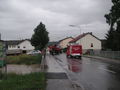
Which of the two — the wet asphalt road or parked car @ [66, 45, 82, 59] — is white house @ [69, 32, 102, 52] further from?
the wet asphalt road

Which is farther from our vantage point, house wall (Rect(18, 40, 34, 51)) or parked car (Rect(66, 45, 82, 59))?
house wall (Rect(18, 40, 34, 51))

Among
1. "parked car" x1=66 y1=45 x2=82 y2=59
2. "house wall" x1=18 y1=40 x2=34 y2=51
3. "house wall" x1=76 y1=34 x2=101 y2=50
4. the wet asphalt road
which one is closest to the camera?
the wet asphalt road

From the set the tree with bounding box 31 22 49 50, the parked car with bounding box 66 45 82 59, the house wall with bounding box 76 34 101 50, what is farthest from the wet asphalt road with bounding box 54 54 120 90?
the tree with bounding box 31 22 49 50

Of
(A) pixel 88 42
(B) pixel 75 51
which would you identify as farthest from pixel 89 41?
(B) pixel 75 51

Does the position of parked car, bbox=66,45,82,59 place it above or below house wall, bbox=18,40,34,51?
below

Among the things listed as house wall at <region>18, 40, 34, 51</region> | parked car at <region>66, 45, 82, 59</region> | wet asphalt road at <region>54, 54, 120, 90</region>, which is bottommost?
wet asphalt road at <region>54, 54, 120, 90</region>

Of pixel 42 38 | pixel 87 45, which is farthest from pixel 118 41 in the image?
pixel 42 38

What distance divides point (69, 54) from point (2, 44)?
39090 millimetres

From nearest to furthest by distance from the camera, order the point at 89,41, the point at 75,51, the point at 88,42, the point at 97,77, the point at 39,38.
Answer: the point at 97,77 < the point at 75,51 < the point at 88,42 < the point at 89,41 < the point at 39,38

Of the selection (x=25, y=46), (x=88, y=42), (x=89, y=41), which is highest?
(x=89, y=41)

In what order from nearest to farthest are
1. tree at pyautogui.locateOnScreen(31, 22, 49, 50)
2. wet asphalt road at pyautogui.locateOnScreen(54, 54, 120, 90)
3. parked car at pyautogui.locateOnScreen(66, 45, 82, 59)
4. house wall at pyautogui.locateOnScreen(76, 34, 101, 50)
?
wet asphalt road at pyautogui.locateOnScreen(54, 54, 120, 90) < parked car at pyautogui.locateOnScreen(66, 45, 82, 59) < house wall at pyautogui.locateOnScreen(76, 34, 101, 50) < tree at pyautogui.locateOnScreen(31, 22, 49, 50)

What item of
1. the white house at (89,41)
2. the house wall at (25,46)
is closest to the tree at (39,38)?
the white house at (89,41)

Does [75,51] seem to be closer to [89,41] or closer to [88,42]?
[88,42]

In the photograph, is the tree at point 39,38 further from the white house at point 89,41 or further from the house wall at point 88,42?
the house wall at point 88,42
